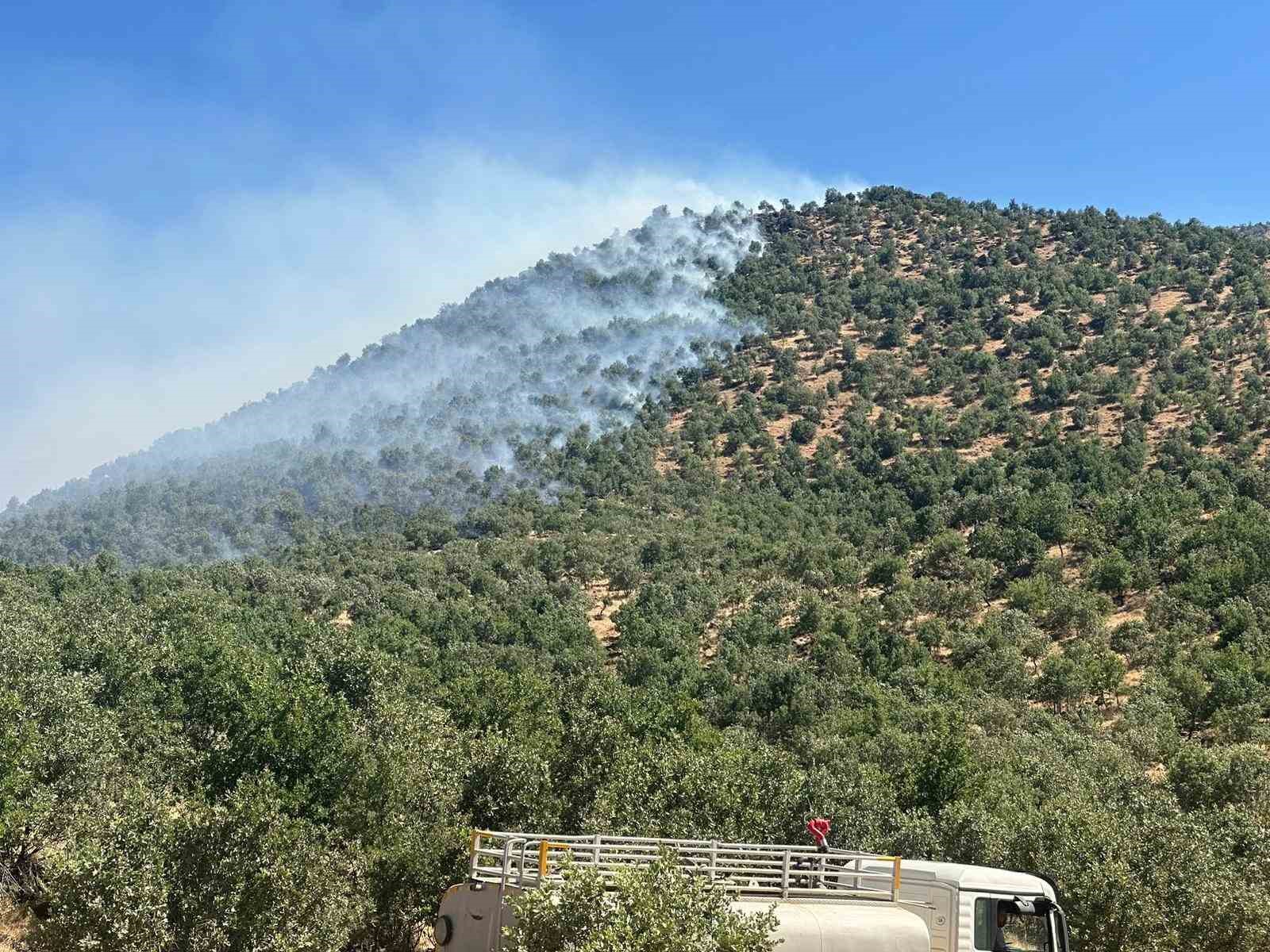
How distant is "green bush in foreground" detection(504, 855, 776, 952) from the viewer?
15.4 meters

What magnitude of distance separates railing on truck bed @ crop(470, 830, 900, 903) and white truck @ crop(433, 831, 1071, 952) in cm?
3

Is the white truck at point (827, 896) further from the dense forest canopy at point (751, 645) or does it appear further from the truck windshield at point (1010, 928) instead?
the dense forest canopy at point (751, 645)

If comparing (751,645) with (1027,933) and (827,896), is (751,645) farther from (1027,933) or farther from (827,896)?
(827,896)

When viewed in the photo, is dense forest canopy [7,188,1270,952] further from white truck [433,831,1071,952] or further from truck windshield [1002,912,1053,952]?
truck windshield [1002,912,1053,952]

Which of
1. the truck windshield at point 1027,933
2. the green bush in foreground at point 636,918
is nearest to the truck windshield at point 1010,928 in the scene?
the truck windshield at point 1027,933

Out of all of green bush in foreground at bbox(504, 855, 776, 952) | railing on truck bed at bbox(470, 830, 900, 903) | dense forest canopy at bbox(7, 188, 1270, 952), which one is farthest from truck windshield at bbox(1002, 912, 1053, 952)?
dense forest canopy at bbox(7, 188, 1270, 952)

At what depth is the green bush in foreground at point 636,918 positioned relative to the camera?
15.4 meters

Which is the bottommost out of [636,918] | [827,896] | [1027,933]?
[1027,933]

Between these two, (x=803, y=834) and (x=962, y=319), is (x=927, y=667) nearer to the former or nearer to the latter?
(x=803, y=834)

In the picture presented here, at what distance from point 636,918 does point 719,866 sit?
10.8 ft

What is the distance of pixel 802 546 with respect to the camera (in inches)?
4919

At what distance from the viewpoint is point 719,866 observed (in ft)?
61.3

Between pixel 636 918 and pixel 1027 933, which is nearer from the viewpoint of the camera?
pixel 636 918

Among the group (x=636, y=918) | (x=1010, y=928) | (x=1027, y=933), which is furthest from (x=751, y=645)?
(x=636, y=918)
